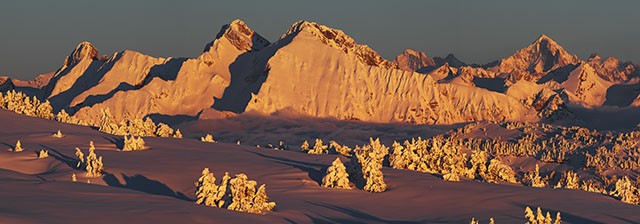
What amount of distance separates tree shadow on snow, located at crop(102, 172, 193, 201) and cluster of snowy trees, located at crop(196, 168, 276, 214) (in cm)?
624

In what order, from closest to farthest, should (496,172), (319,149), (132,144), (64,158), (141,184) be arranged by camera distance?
(141,184) → (64,158) → (132,144) → (496,172) → (319,149)

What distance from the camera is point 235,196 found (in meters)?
48.5

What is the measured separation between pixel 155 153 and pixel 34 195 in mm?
29853

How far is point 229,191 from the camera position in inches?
1976

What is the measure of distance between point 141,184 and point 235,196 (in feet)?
38.9

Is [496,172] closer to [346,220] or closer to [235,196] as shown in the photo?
[346,220]

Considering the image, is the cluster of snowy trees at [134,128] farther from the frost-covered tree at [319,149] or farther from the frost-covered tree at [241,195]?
the frost-covered tree at [241,195]

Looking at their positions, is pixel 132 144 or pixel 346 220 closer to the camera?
pixel 346 220

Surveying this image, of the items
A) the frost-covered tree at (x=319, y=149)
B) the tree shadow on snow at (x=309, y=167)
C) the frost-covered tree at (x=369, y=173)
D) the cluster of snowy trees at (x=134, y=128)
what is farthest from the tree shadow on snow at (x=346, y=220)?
the frost-covered tree at (x=319, y=149)

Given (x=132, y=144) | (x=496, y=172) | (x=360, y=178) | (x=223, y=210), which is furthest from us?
(x=496, y=172)

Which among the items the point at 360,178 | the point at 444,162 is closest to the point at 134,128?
the point at 444,162

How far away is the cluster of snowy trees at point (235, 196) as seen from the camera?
158 feet

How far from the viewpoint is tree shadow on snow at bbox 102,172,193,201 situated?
56781 mm

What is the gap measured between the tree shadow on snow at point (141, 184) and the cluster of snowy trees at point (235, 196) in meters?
6.24
